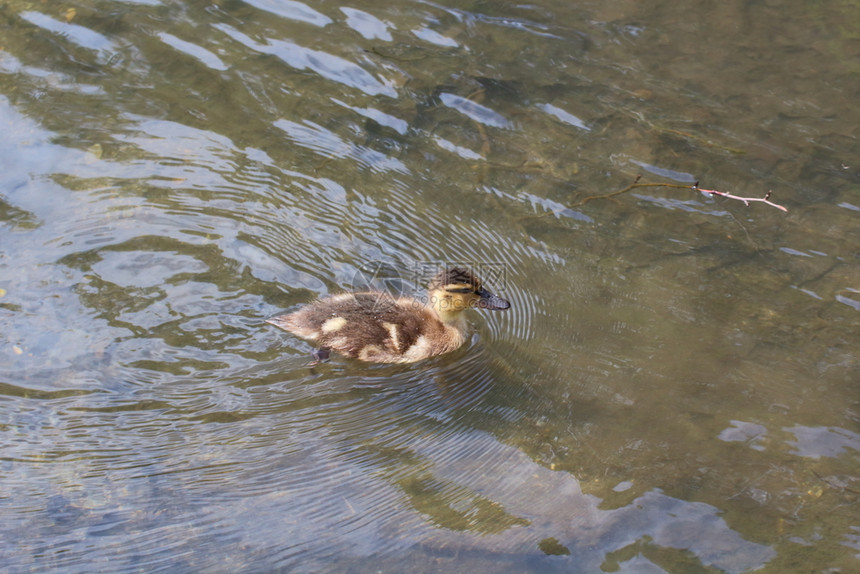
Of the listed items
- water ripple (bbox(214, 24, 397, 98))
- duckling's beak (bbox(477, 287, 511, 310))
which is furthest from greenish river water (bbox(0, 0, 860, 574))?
duckling's beak (bbox(477, 287, 511, 310))

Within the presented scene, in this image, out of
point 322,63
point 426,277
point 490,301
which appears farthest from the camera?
point 322,63

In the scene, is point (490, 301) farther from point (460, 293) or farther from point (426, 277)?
point (426, 277)

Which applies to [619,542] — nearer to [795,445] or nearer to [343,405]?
[795,445]

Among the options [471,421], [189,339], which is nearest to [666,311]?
[471,421]

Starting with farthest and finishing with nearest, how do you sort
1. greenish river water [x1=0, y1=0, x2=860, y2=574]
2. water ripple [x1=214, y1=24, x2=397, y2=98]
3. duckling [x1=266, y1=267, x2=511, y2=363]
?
water ripple [x1=214, y1=24, x2=397, y2=98] → duckling [x1=266, y1=267, x2=511, y2=363] → greenish river water [x1=0, y1=0, x2=860, y2=574]

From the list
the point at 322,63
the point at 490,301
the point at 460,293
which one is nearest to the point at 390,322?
the point at 460,293

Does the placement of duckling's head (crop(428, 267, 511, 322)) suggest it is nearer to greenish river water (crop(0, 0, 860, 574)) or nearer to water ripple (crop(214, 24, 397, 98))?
greenish river water (crop(0, 0, 860, 574))

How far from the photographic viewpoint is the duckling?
423cm

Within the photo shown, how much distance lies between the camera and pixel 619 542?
10.3ft

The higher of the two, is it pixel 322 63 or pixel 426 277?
pixel 322 63

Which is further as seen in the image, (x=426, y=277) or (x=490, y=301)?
(x=426, y=277)

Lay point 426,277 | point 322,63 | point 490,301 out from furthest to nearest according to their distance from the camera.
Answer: point 322,63 → point 426,277 → point 490,301

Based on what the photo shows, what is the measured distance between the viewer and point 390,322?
434cm

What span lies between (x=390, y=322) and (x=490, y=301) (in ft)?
1.80
